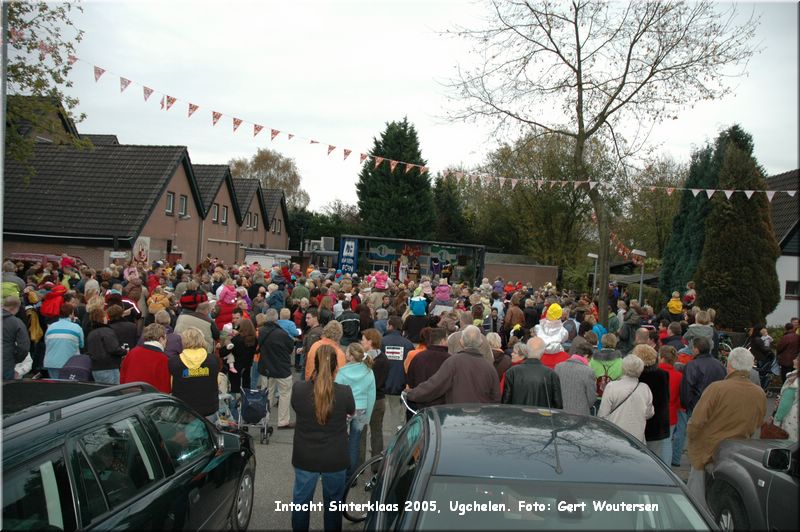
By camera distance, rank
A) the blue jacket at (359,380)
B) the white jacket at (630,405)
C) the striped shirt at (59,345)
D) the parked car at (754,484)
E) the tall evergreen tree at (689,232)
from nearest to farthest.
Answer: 1. the parked car at (754,484)
2. the blue jacket at (359,380)
3. the white jacket at (630,405)
4. the striped shirt at (59,345)
5. the tall evergreen tree at (689,232)

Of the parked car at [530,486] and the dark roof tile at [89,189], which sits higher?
the dark roof tile at [89,189]

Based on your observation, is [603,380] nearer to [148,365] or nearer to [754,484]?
[754,484]

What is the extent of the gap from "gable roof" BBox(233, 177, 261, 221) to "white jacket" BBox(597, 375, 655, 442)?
125 ft

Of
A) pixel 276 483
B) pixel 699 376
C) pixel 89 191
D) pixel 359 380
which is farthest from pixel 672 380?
pixel 89 191

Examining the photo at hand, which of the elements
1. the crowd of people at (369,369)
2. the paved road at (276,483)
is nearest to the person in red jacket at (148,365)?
the crowd of people at (369,369)

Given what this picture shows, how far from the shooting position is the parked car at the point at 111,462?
10.2ft

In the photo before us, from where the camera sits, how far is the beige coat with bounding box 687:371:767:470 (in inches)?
229

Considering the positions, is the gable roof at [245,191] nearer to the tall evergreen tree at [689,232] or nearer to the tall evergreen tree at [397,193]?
the tall evergreen tree at [397,193]

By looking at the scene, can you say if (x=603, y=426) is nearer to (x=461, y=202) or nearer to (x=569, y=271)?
(x=569, y=271)

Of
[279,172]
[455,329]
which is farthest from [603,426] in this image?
[279,172]

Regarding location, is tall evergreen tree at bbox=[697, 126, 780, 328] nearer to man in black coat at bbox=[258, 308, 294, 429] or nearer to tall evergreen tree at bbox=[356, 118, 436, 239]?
man in black coat at bbox=[258, 308, 294, 429]

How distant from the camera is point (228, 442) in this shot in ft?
17.2

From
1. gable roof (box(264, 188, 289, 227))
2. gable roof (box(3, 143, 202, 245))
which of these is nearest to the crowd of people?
gable roof (box(3, 143, 202, 245))

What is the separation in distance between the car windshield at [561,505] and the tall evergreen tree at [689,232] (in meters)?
21.1
